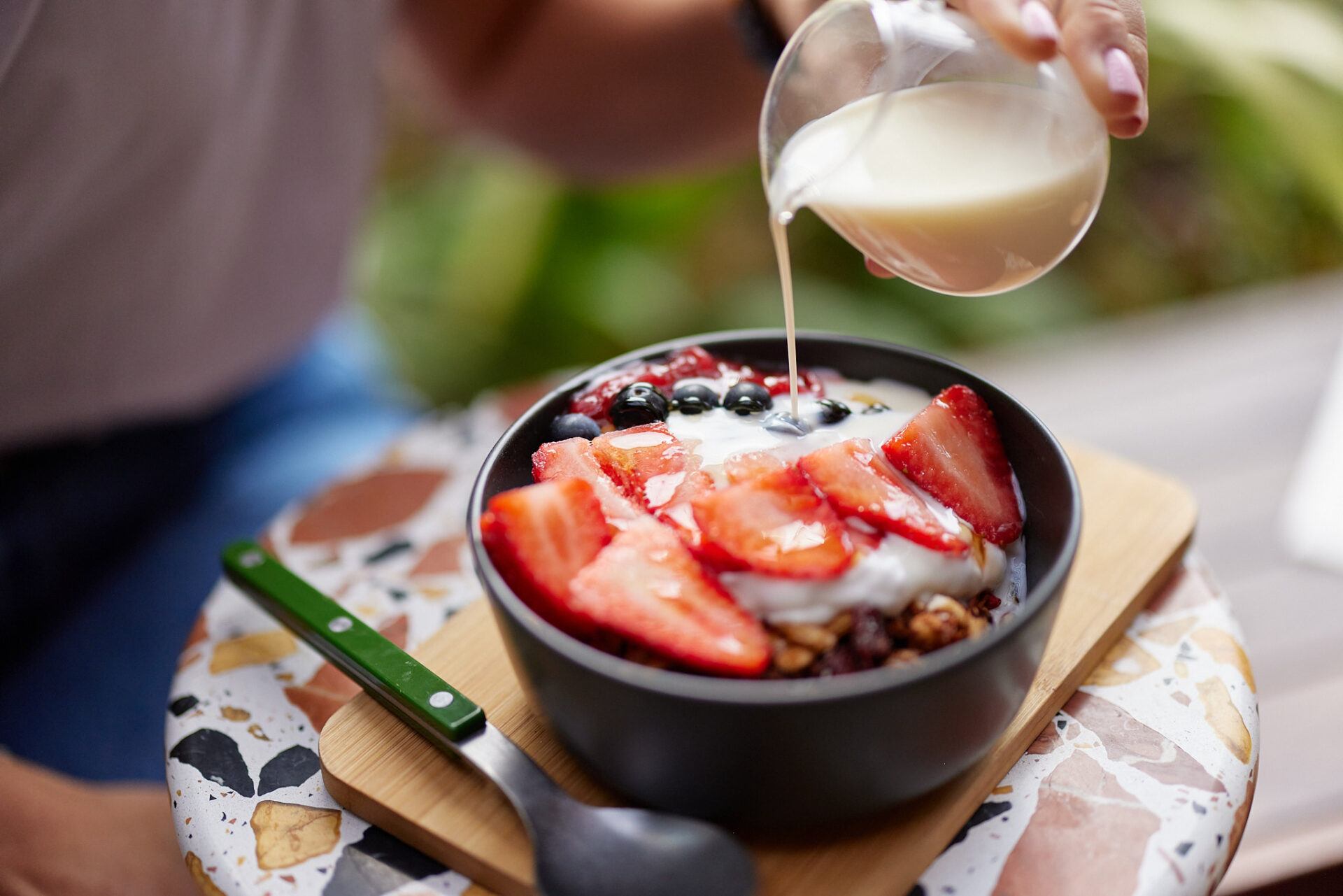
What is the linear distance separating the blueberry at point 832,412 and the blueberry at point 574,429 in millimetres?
212

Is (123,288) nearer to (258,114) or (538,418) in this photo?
(258,114)

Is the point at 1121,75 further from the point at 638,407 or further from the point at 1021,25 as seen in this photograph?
the point at 638,407

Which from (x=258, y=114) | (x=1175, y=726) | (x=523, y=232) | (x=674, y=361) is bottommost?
(x=523, y=232)

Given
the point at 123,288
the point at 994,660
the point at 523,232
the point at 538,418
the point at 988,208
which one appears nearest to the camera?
the point at 994,660

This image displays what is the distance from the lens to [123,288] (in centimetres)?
141

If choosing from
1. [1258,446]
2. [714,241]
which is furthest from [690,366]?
[714,241]

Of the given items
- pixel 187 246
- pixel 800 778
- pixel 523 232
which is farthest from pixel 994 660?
pixel 523 232

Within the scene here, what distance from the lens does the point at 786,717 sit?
65cm

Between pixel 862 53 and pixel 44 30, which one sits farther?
pixel 44 30

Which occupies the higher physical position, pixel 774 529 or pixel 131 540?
pixel 774 529

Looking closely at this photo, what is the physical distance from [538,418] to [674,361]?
6.3 inches

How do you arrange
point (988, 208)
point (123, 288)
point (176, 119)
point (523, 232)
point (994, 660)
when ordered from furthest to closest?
point (523, 232) < point (123, 288) < point (176, 119) < point (988, 208) < point (994, 660)

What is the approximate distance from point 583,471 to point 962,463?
1.07ft

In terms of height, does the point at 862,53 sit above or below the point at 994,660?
above
